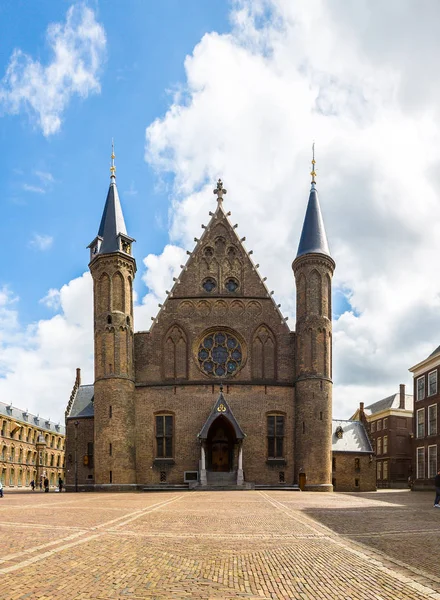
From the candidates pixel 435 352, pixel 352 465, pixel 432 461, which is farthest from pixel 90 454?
pixel 435 352

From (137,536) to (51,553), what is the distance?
2.96 m

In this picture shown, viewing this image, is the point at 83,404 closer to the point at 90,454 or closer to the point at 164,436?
the point at 90,454

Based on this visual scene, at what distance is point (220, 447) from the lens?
4600 centimetres

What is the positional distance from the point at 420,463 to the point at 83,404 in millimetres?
28392

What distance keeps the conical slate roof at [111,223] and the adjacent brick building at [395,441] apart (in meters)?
38.9

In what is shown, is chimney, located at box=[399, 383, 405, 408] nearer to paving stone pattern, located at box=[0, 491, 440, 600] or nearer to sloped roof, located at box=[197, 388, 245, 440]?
sloped roof, located at box=[197, 388, 245, 440]

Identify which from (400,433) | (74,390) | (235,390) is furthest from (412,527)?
(400,433)

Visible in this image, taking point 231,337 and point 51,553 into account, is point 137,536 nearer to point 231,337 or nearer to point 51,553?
point 51,553

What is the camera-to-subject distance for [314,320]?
4612 cm

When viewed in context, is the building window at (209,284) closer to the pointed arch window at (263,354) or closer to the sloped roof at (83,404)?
the pointed arch window at (263,354)

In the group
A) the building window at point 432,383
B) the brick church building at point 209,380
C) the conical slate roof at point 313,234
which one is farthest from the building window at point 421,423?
the conical slate roof at point 313,234

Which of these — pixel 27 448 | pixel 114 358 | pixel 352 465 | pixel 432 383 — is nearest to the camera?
pixel 114 358

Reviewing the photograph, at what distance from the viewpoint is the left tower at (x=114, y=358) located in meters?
44.0

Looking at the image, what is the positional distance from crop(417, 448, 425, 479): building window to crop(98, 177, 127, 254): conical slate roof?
29.6 m
